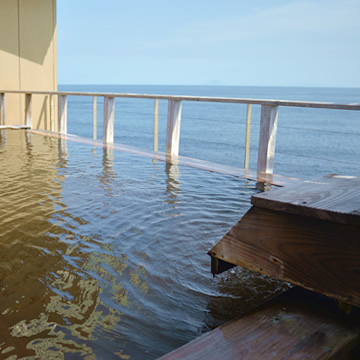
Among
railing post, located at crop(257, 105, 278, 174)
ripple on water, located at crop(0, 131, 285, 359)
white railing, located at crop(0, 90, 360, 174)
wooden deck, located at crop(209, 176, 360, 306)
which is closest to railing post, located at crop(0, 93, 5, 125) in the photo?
white railing, located at crop(0, 90, 360, 174)

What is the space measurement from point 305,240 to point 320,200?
10 cm

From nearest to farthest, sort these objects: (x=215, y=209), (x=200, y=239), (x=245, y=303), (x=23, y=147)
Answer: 1. (x=245, y=303)
2. (x=200, y=239)
3. (x=215, y=209)
4. (x=23, y=147)

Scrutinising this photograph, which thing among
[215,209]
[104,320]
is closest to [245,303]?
→ [104,320]

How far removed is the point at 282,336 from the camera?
3.09 feet

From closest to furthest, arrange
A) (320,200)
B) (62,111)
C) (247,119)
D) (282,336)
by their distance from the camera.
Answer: (282,336) < (320,200) < (247,119) < (62,111)

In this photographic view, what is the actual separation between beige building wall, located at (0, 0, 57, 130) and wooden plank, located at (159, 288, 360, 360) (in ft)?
27.0

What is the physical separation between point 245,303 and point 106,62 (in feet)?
285

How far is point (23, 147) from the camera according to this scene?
4820 millimetres

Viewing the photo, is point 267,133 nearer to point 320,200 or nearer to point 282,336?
point 320,200

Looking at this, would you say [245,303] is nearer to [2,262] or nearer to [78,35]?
[2,262]

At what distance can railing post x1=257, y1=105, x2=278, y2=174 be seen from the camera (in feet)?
11.3

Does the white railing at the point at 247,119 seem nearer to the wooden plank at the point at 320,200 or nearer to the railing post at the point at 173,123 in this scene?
the railing post at the point at 173,123

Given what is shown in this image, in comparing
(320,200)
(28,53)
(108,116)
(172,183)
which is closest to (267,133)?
(172,183)

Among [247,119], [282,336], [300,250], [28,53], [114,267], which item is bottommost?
[114,267]
